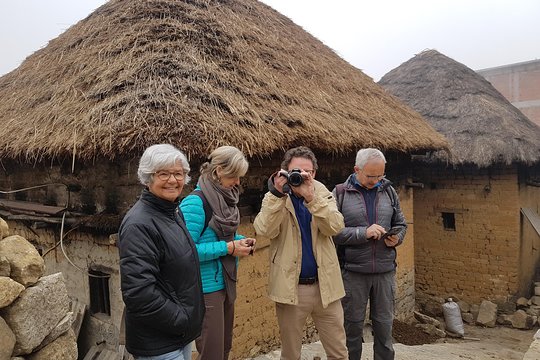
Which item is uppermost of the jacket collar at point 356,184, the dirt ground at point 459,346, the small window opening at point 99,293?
the jacket collar at point 356,184

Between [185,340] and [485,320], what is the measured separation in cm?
711

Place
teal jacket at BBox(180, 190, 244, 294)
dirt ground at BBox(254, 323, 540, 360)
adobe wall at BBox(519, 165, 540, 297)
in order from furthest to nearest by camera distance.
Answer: adobe wall at BBox(519, 165, 540, 297)
dirt ground at BBox(254, 323, 540, 360)
teal jacket at BBox(180, 190, 244, 294)

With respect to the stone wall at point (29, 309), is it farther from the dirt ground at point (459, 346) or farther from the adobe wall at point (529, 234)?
the adobe wall at point (529, 234)

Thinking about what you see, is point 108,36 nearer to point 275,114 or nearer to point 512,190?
point 275,114

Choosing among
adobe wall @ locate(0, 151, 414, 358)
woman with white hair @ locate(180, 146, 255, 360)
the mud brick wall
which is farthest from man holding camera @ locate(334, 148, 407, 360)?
the mud brick wall

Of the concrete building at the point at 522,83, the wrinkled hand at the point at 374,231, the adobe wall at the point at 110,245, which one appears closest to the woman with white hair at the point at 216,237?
the wrinkled hand at the point at 374,231

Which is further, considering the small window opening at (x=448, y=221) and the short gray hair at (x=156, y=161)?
the small window opening at (x=448, y=221)

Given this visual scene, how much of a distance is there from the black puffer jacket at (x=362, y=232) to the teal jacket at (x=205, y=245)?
3.17 ft

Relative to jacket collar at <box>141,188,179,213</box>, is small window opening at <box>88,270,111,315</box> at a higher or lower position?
lower

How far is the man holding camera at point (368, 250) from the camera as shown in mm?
2795

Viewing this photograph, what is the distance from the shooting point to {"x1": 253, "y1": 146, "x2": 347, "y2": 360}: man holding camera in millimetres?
2336

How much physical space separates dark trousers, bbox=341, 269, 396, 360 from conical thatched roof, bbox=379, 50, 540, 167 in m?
5.19

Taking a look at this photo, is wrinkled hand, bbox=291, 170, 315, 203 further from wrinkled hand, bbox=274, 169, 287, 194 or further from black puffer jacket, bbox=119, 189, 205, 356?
black puffer jacket, bbox=119, 189, 205, 356

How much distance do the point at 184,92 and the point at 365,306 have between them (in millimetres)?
2288
